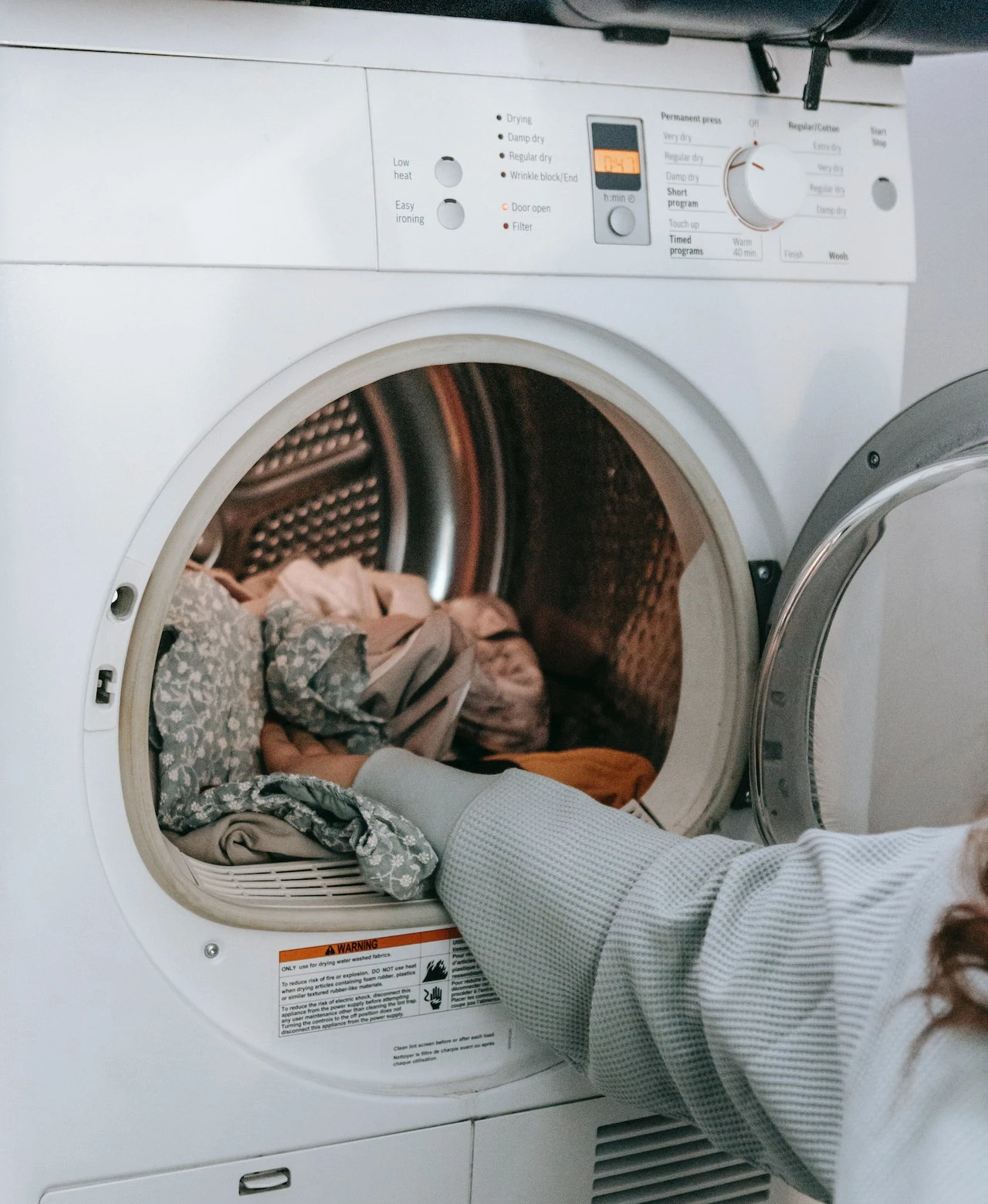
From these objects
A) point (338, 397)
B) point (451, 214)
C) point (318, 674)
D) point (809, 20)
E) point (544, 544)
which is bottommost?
point (318, 674)

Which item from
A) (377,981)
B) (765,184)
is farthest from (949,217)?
(377,981)

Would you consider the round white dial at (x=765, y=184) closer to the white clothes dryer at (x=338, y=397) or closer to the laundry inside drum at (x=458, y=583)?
the white clothes dryer at (x=338, y=397)

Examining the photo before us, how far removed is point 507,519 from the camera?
1.24m

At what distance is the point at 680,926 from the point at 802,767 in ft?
0.82

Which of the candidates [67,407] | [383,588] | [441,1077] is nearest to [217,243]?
[67,407]

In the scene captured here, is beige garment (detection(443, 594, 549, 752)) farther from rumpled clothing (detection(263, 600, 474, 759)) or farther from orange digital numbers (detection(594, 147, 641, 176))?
orange digital numbers (detection(594, 147, 641, 176))

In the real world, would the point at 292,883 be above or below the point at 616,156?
below

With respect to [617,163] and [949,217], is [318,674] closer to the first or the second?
[617,163]

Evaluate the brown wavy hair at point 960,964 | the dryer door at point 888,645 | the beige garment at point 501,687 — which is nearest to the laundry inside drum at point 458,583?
the beige garment at point 501,687

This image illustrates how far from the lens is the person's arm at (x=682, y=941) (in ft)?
1.95

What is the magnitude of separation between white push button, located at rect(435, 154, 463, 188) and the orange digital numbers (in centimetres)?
11

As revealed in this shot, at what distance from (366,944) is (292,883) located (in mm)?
76

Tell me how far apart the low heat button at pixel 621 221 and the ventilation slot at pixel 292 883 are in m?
0.52

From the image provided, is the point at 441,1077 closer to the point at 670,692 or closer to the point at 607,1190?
the point at 607,1190
